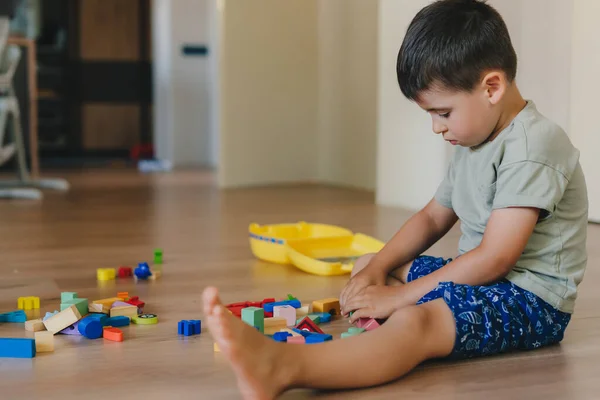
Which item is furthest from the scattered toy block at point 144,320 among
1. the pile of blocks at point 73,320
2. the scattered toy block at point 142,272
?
the scattered toy block at point 142,272

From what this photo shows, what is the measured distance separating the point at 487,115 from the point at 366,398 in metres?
0.43

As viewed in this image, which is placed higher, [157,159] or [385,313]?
[385,313]

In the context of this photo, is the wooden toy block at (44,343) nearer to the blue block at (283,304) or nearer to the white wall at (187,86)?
the blue block at (283,304)

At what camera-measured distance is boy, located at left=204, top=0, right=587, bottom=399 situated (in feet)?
3.49

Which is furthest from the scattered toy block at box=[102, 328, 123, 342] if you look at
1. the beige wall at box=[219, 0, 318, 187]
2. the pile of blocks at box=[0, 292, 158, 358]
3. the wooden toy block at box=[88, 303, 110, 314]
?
the beige wall at box=[219, 0, 318, 187]

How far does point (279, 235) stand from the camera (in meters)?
2.04

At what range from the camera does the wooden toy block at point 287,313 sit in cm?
129

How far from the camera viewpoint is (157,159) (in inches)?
A: 238

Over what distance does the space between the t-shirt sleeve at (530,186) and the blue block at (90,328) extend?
2.02 ft

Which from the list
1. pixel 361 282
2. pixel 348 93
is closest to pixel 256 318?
pixel 361 282

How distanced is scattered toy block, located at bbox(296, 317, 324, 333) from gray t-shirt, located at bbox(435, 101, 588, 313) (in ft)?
0.91

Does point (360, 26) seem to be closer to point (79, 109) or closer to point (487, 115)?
point (487, 115)

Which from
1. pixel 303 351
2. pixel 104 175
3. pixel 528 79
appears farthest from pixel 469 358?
pixel 104 175

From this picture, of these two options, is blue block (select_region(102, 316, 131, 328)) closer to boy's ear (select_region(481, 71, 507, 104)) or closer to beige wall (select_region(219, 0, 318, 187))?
boy's ear (select_region(481, 71, 507, 104))
